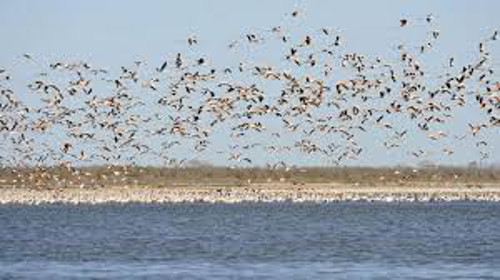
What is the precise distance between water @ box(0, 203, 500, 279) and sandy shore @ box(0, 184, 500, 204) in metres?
11.1

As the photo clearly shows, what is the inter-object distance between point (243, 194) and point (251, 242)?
5491cm

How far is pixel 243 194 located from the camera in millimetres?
118812

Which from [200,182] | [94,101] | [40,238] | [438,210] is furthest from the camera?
[200,182]

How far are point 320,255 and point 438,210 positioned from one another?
42439mm

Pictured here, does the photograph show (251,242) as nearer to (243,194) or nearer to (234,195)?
(234,195)

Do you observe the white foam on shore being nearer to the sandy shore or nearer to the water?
the sandy shore

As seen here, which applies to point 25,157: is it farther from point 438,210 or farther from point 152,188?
point 152,188

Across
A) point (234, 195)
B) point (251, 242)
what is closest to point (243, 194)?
point (234, 195)

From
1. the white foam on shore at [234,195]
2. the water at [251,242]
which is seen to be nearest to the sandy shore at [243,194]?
the white foam on shore at [234,195]

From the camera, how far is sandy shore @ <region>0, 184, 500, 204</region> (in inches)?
4446

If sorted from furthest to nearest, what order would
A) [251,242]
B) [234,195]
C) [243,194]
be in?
[243,194]
[234,195]
[251,242]

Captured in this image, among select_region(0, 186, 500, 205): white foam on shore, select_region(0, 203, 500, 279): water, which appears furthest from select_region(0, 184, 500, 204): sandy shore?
select_region(0, 203, 500, 279): water

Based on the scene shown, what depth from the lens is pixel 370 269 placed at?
48.9 meters

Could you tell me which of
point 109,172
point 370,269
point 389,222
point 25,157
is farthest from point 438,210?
point 109,172
